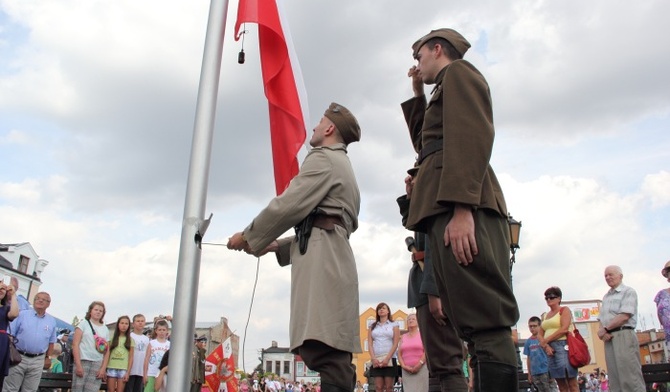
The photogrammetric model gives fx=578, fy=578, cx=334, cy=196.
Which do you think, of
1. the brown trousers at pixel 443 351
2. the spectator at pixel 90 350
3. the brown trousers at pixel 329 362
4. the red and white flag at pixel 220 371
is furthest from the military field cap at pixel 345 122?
the red and white flag at pixel 220 371

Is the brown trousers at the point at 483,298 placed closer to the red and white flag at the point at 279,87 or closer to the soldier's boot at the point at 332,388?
the soldier's boot at the point at 332,388

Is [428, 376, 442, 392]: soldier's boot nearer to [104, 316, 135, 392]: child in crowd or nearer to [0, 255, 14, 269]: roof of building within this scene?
[104, 316, 135, 392]: child in crowd

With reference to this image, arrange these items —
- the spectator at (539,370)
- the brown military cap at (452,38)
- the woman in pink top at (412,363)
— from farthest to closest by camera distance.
→ the spectator at (539,370), the woman in pink top at (412,363), the brown military cap at (452,38)

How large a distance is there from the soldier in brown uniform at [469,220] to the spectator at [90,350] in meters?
7.65

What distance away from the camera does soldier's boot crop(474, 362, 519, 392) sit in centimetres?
251

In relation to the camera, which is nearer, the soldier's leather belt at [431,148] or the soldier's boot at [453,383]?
the soldier's leather belt at [431,148]

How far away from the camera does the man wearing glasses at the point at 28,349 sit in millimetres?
8016

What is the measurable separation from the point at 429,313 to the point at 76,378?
22.6 feet

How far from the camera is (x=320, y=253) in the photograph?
3.49 metres

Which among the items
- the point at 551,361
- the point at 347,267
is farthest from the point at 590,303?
the point at 347,267

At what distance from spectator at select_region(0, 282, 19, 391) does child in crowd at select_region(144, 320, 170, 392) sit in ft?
10.2

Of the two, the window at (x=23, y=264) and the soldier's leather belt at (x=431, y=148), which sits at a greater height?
the window at (x=23, y=264)

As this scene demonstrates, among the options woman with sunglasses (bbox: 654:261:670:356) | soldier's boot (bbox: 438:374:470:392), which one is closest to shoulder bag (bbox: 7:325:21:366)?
soldier's boot (bbox: 438:374:470:392)

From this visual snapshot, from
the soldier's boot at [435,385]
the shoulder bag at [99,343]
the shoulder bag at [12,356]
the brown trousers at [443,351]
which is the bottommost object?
the soldier's boot at [435,385]
